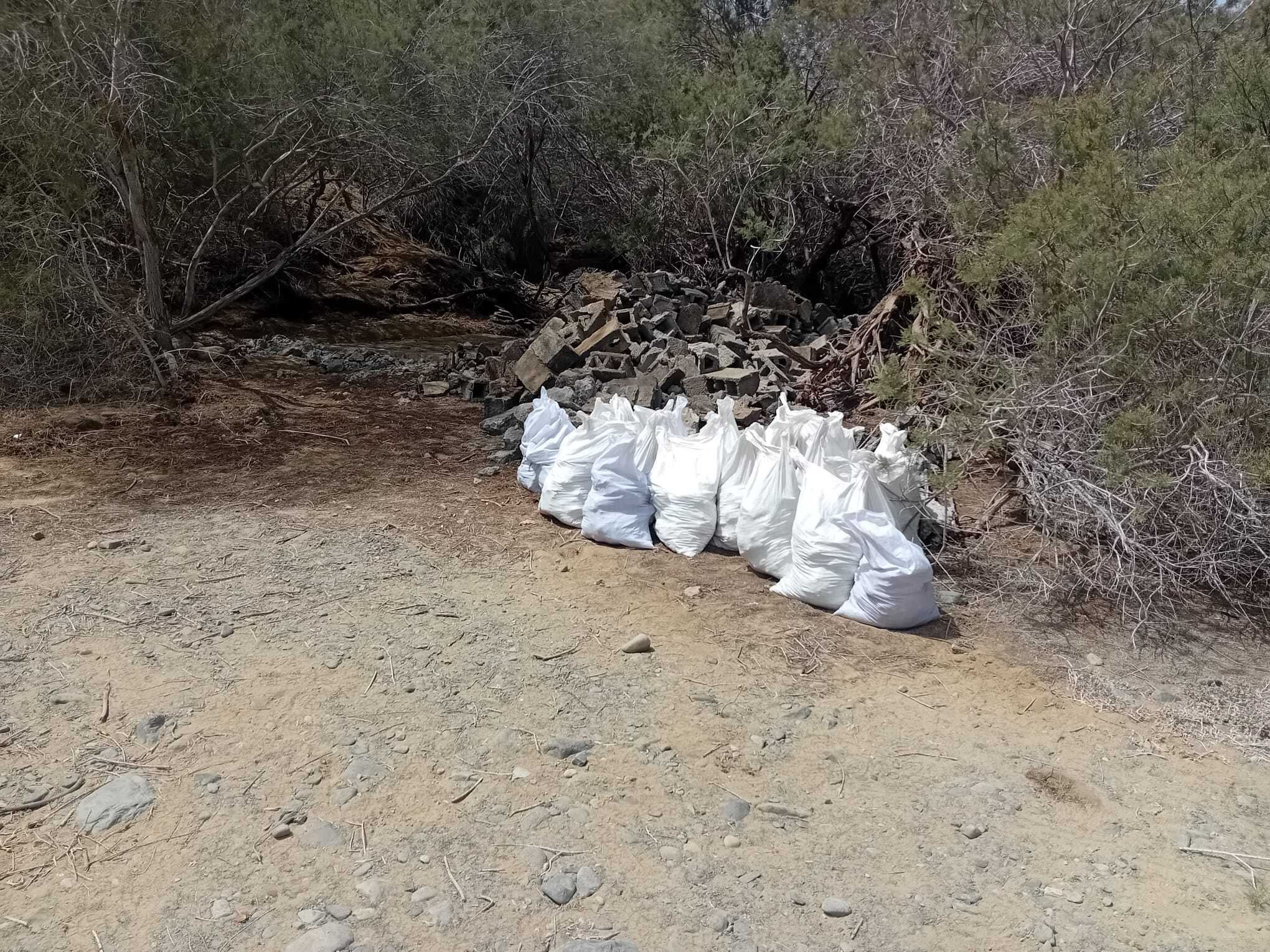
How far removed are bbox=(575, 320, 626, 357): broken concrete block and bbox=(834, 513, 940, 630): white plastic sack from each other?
3.68m

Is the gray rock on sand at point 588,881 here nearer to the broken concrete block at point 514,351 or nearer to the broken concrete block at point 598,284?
the broken concrete block at point 514,351

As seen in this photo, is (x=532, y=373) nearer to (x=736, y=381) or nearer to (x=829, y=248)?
A: (x=736, y=381)

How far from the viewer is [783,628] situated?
147 inches

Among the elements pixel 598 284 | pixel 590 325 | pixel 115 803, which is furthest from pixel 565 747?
pixel 598 284

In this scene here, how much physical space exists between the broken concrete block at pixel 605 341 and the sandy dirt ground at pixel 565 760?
2.82 metres

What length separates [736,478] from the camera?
4.40 metres

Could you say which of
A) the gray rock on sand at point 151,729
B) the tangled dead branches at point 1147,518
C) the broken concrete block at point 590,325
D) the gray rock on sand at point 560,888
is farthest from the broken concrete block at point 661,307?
the gray rock on sand at point 560,888

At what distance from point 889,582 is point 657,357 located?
11.5 feet

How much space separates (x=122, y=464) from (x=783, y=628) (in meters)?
4.01

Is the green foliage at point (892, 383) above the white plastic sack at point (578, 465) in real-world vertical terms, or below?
above

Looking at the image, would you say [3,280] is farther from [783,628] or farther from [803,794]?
[803,794]

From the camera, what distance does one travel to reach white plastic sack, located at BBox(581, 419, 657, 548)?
452 cm

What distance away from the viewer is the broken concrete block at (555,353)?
6.82 meters

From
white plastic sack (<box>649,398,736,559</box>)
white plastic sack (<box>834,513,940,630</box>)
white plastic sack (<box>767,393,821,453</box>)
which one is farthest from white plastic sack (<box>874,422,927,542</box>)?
white plastic sack (<box>649,398,736,559</box>)
